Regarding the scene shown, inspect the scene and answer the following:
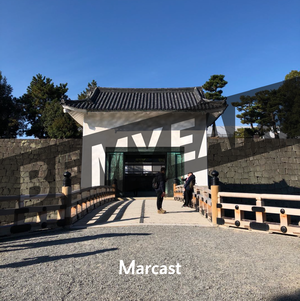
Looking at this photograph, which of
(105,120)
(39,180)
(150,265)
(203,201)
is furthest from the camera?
(39,180)

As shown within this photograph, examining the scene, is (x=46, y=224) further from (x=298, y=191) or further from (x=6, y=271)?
(x=298, y=191)

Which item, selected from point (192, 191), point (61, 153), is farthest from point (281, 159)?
point (61, 153)

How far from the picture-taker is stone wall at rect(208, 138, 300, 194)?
15.0m

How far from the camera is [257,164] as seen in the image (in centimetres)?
1525

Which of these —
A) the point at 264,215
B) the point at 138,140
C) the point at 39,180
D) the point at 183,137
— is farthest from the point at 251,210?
the point at 39,180

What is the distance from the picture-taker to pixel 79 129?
22.0 meters

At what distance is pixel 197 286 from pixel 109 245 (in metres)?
1.94

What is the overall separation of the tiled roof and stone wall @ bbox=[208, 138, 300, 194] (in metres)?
2.62

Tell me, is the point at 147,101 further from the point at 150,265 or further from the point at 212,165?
the point at 150,265

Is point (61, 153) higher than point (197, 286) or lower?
higher

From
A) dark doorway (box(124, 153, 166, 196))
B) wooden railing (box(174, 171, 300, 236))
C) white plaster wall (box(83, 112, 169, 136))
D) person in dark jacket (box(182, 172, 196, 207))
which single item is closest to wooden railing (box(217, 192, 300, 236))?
wooden railing (box(174, 171, 300, 236))

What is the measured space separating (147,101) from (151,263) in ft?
43.2

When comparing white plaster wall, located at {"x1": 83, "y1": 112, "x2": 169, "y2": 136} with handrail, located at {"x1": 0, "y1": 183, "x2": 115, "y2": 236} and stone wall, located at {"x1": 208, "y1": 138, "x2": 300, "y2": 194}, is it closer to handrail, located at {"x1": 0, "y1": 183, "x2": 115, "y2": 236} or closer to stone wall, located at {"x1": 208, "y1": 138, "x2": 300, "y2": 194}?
stone wall, located at {"x1": 208, "y1": 138, "x2": 300, "y2": 194}

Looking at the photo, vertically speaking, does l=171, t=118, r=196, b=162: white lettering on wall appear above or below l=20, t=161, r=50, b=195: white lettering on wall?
above
